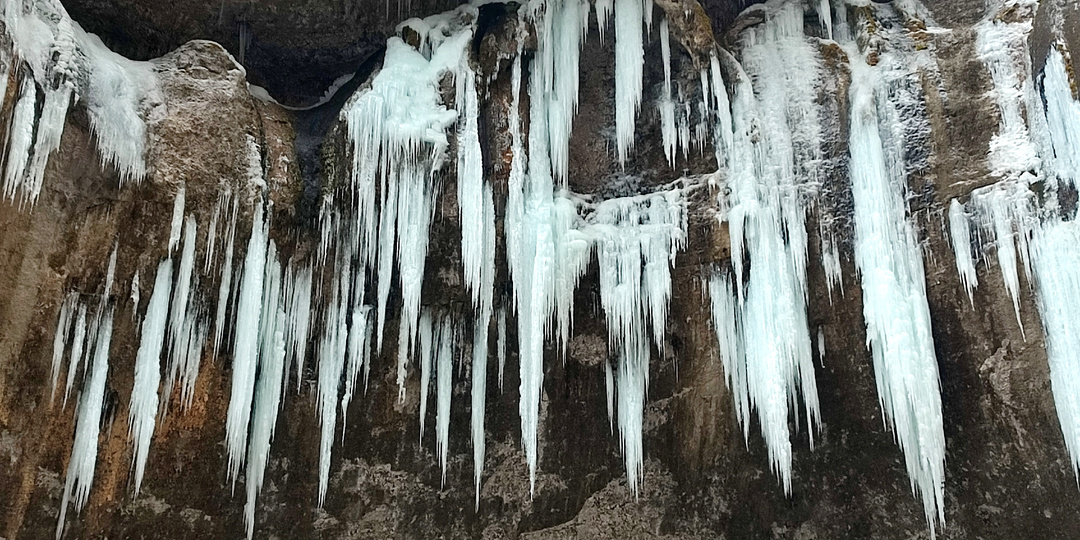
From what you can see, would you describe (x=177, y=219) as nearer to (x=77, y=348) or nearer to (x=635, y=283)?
(x=77, y=348)

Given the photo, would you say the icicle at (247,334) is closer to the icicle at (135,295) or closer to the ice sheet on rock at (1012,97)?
the icicle at (135,295)

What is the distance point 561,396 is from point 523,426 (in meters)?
0.99

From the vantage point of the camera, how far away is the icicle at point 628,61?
8.09 m

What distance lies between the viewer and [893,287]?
6.87 m

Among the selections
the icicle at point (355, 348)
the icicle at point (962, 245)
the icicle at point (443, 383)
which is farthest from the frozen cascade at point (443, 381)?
the icicle at point (962, 245)

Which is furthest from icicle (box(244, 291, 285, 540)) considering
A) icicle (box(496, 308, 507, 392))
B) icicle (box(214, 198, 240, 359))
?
icicle (box(496, 308, 507, 392))

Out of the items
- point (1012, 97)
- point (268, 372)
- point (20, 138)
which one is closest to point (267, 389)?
point (268, 372)

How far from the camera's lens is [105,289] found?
6.72m

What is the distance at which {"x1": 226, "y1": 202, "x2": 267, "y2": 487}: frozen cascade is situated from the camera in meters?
7.29

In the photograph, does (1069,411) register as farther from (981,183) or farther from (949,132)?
(949,132)

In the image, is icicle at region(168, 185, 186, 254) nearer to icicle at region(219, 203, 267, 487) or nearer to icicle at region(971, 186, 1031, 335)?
icicle at region(219, 203, 267, 487)

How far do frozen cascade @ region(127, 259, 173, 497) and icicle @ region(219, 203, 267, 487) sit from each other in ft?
2.08

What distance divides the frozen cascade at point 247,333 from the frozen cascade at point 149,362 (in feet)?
2.08

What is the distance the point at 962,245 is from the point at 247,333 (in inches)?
252
